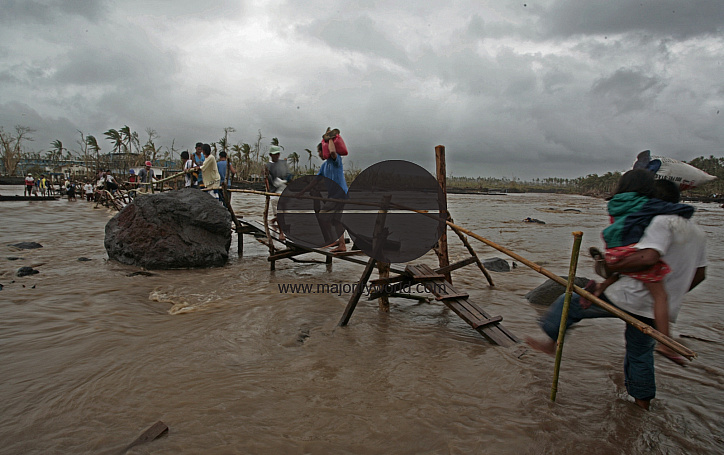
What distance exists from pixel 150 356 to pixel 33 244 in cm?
732

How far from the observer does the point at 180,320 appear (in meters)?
4.52

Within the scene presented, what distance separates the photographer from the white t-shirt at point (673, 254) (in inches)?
88.4

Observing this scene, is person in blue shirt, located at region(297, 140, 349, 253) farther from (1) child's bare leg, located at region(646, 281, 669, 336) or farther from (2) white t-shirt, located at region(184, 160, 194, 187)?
(2) white t-shirt, located at region(184, 160, 194, 187)

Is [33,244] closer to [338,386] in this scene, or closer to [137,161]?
[338,386]

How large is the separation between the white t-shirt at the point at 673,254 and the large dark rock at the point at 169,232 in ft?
22.6

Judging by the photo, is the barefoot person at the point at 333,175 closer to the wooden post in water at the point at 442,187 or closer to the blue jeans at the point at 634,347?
the wooden post in water at the point at 442,187

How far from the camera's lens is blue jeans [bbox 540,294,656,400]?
8.11ft

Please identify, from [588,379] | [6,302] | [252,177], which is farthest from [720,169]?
[6,302]

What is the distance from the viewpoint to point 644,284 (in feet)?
7.74

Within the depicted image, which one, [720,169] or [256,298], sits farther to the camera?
[720,169]

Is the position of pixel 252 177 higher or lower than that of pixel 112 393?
higher

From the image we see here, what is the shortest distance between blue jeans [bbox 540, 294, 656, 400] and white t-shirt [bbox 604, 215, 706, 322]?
135 millimetres

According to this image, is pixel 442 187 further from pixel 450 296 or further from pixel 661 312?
pixel 661 312

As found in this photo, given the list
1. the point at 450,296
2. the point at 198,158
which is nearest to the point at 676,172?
the point at 450,296
